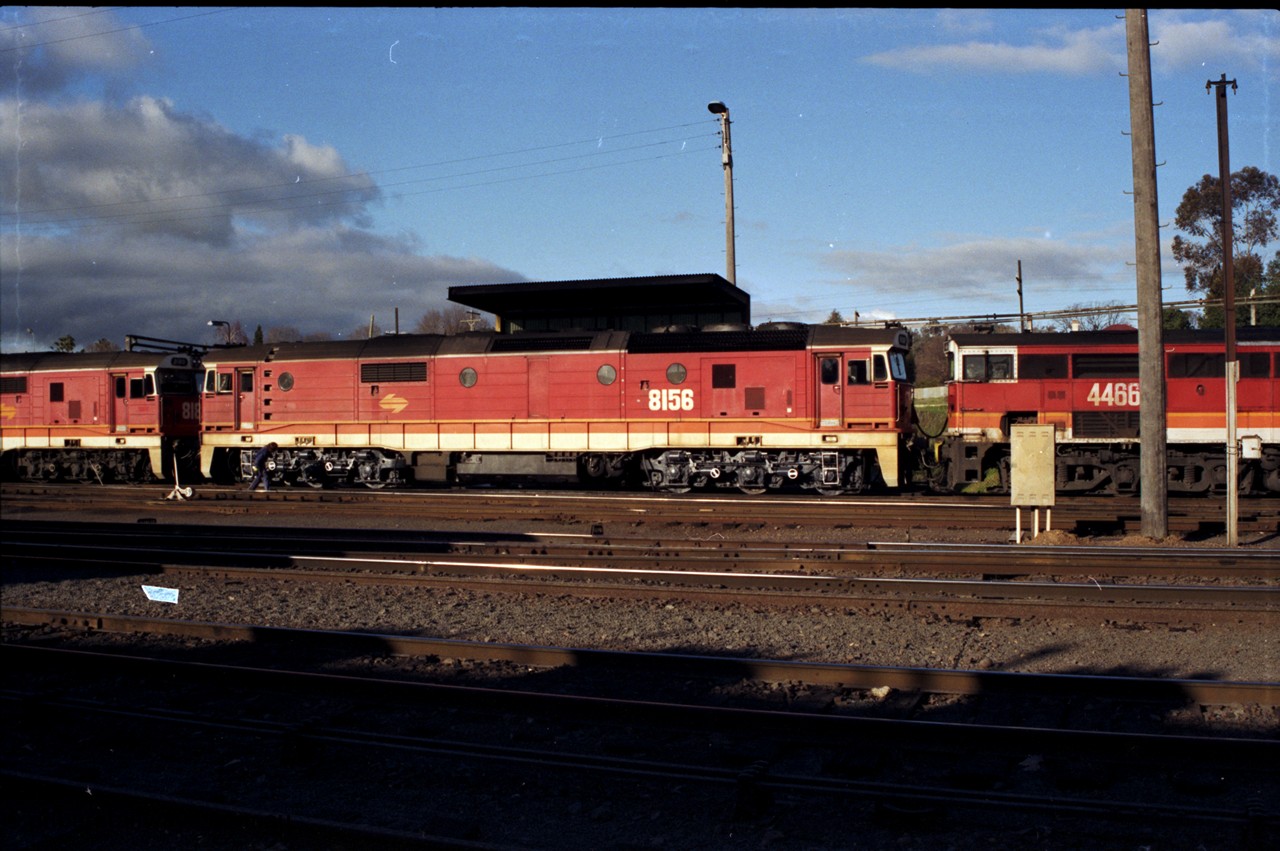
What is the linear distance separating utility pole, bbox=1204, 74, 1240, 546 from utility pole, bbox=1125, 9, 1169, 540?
89 cm

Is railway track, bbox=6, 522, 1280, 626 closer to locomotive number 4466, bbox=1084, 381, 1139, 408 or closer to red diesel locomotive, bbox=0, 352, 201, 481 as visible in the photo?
locomotive number 4466, bbox=1084, 381, 1139, 408

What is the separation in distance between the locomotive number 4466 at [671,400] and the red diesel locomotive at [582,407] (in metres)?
0.03

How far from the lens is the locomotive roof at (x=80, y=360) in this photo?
28.4 meters

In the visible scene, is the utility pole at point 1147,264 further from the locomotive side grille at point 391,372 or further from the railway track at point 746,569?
the locomotive side grille at point 391,372

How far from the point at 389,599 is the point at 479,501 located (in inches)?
343

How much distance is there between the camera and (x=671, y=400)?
862 inches

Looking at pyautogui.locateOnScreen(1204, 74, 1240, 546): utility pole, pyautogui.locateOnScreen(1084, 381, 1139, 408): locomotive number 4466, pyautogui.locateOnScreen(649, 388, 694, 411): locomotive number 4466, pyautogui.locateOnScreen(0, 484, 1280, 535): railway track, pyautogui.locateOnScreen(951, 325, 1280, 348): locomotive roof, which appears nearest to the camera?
pyautogui.locateOnScreen(1204, 74, 1240, 546): utility pole

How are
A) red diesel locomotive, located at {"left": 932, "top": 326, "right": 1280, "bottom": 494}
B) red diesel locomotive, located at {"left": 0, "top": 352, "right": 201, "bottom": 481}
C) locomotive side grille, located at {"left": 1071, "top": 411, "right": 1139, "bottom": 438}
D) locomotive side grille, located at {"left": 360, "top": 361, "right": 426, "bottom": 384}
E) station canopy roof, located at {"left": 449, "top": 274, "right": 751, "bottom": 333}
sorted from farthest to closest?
red diesel locomotive, located at {"left": 0, "top": 352, "right": 201, "bottom": 481} < station canopy roof, located at {"left": 449, "top": 274, "right": 751, "bottom": 333} < locomotive side grille, located at {"left": 360, "top": 361, "right": 426, "bottom": 384} < locomotive side grille, located at {"left": 1071, "top": 411, "right": 1139, "bottom": 438} < red diesel locomotive, located at {"left": 932, "top": 326, "right": 1280, "bottom": 494}

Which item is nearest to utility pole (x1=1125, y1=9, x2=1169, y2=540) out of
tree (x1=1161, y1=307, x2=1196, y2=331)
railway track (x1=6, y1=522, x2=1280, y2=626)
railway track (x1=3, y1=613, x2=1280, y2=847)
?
railway track (x1=6, y1=522, x2=1280, y2=626)

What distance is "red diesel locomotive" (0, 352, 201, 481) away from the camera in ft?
92.4

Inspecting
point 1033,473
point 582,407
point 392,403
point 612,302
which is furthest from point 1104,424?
point 392,403

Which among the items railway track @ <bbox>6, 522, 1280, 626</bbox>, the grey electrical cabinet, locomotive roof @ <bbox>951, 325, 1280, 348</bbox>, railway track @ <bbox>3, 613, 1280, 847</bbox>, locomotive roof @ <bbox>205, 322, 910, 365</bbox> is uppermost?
locomotive roof @ <bbox>205, 322, 910, 365</bbox>

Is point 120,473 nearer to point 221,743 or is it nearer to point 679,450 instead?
point 679,450

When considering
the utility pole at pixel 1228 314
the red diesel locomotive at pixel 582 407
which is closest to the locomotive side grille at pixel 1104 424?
the red diesel locomotive at pixel 582 407
